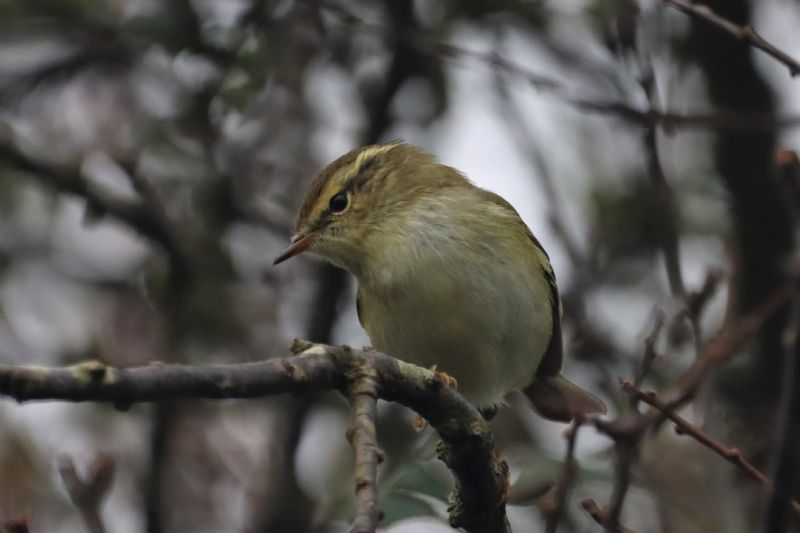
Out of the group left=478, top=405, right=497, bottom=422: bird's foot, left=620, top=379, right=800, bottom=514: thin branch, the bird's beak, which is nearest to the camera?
left=620, top=379, right=800, bottom=514: thin branch

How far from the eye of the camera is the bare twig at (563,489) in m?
3.11

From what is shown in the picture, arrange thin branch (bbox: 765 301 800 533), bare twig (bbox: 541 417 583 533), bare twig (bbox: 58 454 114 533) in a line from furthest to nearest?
bare twig (bbox: 58 454 114 533) → bare twig (bbox: 541 417 583 533) → thin branch (bbox: 765 301 800 533)

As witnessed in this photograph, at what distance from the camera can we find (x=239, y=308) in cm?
661

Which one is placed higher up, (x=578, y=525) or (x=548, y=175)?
(x=548, y=175)

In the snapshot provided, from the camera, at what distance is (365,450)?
2.01m

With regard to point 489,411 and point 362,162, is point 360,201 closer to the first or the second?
point 362,162

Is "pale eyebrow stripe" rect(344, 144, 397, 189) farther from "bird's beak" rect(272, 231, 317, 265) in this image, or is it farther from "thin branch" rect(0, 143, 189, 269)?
"thin branch" rect(0, 143, 189, 269)

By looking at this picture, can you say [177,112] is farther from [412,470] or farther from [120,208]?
[412,470]

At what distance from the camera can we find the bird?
409cm

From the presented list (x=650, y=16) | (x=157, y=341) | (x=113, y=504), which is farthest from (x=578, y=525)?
(x=113, y=504)

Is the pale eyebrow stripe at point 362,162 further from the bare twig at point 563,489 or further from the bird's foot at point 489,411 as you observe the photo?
the bare twig at point 563,489

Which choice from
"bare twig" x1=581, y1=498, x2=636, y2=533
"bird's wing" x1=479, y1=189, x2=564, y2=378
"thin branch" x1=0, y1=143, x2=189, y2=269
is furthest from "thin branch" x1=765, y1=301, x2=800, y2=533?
"thin branch" x1=0, y1=143, x2=189, y2=269

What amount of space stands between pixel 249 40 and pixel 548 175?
1.62 meters

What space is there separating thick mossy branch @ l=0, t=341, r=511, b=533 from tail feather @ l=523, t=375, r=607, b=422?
112cm
